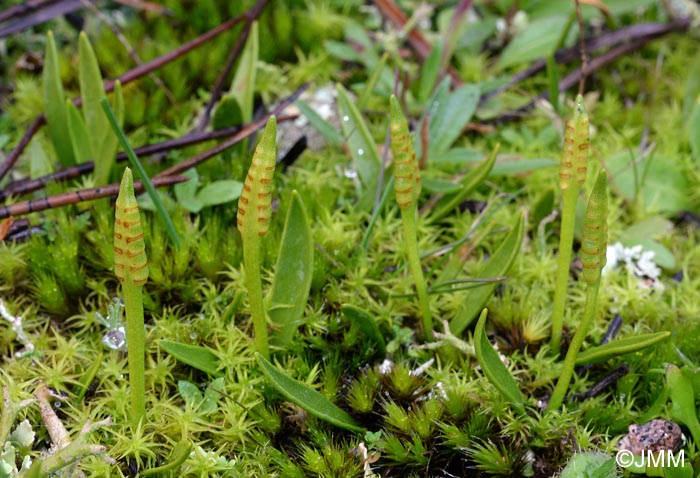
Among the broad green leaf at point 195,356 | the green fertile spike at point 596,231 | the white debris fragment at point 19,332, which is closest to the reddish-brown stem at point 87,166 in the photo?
the white debris fragment at point 19,332

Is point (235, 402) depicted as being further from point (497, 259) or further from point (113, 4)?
point (113, 4)

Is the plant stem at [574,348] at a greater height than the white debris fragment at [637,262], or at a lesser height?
greater

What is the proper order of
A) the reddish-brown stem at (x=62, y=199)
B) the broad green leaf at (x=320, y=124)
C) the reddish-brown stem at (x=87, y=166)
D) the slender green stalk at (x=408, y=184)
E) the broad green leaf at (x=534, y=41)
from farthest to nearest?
1. the broad green leaf at (x=534, y=41)
2. the broad green leaf at (x=320, y=124)
3. the reddish-brown stem at (x=87, y=166)
4. the reddish-brown stem at (x=62, y=199)
5. the slender green stalk at (x=408, y=184)

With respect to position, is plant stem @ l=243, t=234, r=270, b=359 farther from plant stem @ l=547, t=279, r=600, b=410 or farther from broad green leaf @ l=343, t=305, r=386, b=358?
plant stem @ l=547, t=279, r=600, b=410

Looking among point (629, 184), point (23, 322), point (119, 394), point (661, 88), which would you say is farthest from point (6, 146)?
point (661, 88)

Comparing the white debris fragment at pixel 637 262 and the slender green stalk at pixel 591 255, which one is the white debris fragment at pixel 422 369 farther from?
the white debris fragment at pixel 637 262

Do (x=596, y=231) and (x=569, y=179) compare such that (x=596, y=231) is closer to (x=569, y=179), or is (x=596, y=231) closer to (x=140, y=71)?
(x=569, y=179)
